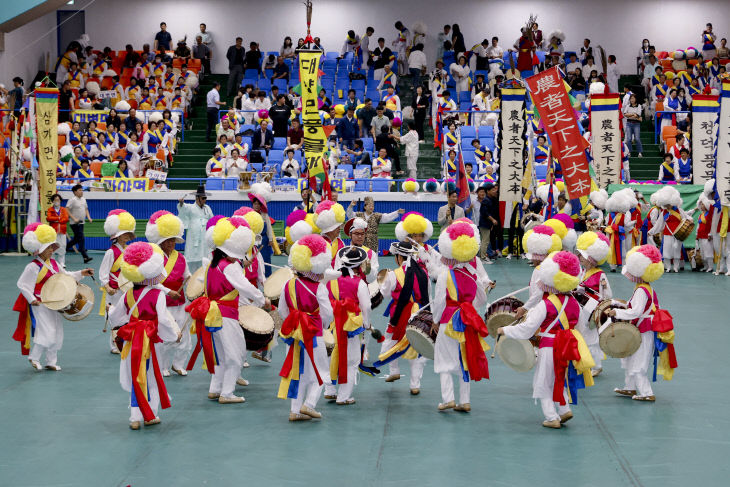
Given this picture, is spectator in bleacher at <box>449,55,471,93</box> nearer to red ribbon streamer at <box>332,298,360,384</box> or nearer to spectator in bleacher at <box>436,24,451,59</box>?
spectator in bleacher at <box>436,24,451,59</box>

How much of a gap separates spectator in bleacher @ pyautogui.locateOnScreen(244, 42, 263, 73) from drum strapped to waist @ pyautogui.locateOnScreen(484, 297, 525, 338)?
2279cm

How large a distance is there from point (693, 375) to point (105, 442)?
6237mm

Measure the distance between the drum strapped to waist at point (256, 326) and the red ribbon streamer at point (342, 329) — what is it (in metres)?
0.69

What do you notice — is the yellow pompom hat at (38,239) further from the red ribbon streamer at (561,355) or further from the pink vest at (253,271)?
the red ribbon streamer at (561,355)

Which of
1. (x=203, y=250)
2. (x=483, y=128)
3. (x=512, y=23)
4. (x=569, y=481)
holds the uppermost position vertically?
(x=512, y=23)

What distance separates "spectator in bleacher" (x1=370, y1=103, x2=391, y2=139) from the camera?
24.6 metres

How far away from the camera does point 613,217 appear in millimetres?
18875

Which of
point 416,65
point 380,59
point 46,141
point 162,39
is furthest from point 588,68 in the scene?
point 46,141

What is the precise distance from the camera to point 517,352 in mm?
8133

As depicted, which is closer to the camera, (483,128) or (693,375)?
(693,375)

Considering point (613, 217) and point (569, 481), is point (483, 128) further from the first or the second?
point (569, 481)

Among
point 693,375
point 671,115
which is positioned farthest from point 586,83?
point 693,375

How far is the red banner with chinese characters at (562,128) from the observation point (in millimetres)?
15211

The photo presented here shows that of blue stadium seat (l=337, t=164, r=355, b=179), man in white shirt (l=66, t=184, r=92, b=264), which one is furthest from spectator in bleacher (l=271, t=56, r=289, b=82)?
man in white shirt (l=66, t=184, r=92, b=264)
